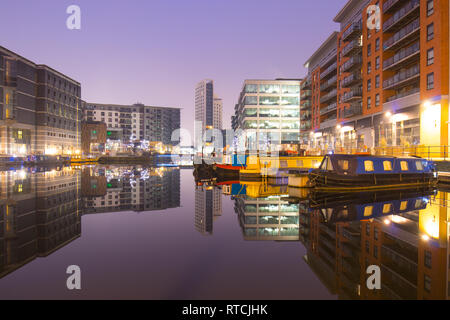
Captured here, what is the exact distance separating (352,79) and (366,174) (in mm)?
39782

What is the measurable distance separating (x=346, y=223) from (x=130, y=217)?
9314 mm

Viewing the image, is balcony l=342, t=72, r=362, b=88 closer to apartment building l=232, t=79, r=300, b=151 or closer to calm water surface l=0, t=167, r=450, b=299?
apartment building l=232, t=79, r=300, b=151

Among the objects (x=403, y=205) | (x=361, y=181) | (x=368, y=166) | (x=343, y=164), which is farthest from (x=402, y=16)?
(x=403, y=205)

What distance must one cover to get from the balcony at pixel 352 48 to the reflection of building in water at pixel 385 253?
4985 cm

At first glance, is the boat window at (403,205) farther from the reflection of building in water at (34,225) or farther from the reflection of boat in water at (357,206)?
the reflection of building in water at (34,225)

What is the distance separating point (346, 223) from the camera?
37.2ft

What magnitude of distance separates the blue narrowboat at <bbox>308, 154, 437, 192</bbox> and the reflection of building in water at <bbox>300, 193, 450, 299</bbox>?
7.87m

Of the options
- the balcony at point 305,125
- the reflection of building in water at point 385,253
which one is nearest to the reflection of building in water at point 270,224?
the reflection of building in water at point 385,253

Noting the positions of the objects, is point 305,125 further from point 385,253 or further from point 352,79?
point 385,253

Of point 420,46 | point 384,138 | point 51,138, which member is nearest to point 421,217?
point 420,46

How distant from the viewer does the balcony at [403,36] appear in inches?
1558

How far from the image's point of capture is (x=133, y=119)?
168 meters

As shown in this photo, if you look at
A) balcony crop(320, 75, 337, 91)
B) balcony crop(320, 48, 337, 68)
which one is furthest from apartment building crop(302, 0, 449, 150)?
balcony crop(320, 48, 337, 68)
